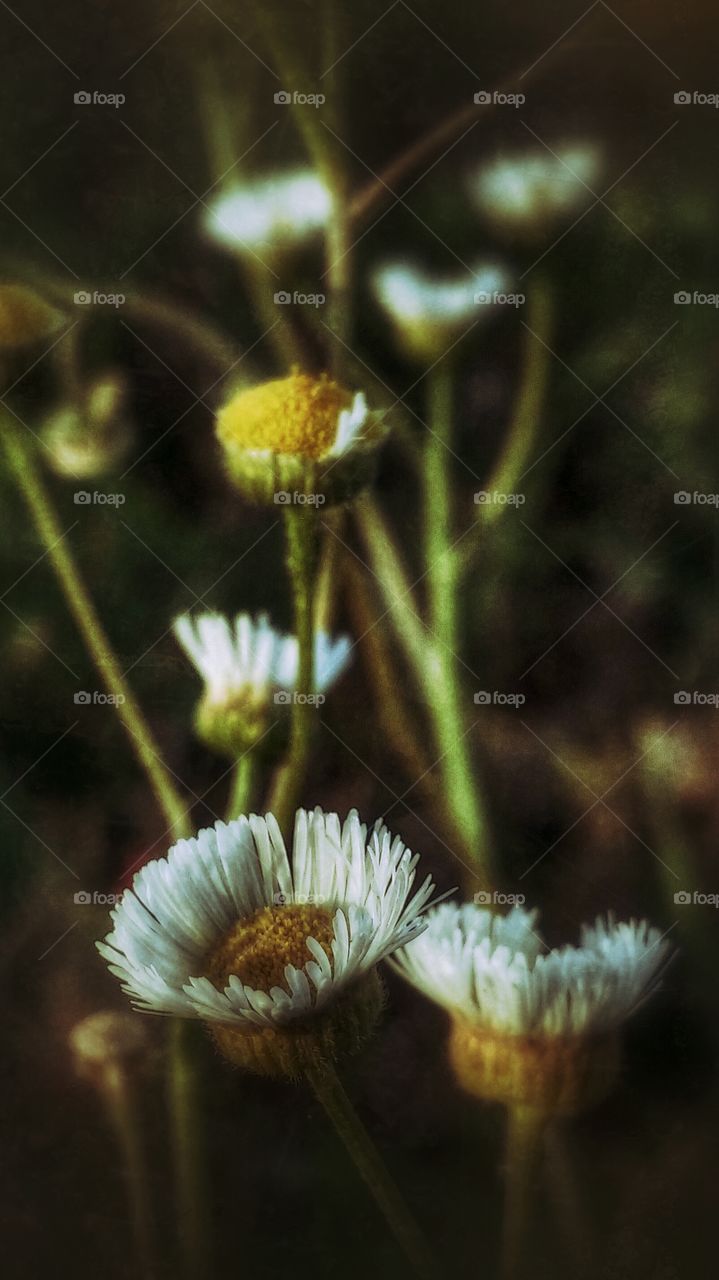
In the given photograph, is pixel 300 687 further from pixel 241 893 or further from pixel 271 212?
pixel 271 212

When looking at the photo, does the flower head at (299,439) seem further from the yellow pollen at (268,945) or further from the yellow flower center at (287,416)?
the yellow pollen at (268,945)

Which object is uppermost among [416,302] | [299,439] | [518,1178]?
[416,302]

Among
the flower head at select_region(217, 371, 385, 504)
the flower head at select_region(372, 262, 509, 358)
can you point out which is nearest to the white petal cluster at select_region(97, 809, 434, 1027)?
the flower head at select_region(217, 371, 385, 504)

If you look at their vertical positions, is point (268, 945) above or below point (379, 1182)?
above

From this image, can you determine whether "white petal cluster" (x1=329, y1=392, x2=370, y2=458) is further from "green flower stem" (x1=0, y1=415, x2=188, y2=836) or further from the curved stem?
the curved stem

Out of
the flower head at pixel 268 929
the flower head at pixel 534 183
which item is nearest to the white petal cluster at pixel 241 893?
the flower head at pixel 268 929

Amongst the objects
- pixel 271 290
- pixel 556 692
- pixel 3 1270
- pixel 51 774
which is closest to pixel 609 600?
pixel 556 692

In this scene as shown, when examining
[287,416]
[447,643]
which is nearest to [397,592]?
[447,643]
